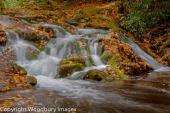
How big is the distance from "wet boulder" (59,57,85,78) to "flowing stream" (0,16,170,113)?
0.18 meters

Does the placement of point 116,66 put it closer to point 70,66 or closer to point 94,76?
point 94,76

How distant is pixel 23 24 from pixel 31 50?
2.77 metres

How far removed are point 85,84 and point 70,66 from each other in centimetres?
154

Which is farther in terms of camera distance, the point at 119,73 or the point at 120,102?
the point at 119,73

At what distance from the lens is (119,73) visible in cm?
1167

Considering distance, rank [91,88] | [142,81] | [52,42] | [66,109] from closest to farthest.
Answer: [66,109]
[91,88]
[142,81]
[52,42]

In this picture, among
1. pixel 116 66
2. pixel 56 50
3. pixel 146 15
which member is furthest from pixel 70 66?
pixel 146 15

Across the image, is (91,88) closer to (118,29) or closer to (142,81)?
(142,81)

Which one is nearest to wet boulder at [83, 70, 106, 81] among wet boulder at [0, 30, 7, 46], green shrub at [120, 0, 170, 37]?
wet boulder at [0, 30, 7, 46]

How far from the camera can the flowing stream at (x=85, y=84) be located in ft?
24.8

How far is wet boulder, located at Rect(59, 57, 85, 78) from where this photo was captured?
36.9ft

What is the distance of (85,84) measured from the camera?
1001 cm

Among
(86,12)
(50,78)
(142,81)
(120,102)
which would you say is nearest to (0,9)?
(86,12)

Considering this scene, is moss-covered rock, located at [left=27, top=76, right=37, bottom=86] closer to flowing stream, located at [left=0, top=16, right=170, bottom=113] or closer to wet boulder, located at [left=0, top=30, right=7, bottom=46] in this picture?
flowing stream, located at [left=0, top=16, right=170, bottom=113]
